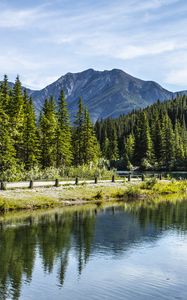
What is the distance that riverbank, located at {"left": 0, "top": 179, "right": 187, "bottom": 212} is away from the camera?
149 feet

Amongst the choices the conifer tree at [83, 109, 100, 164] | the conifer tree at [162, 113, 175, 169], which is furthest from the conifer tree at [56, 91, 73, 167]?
the conifer tree at [162, 113, 175, 169]

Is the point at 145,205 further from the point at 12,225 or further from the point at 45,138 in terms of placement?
the point at 45,138

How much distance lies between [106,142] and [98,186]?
109257 millimetres

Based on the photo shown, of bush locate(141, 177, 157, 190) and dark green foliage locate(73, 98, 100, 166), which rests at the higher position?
dark green foliage locate(73, 98, 100, 166)

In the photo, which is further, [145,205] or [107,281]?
[145,205]

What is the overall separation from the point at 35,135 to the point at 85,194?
22911mm

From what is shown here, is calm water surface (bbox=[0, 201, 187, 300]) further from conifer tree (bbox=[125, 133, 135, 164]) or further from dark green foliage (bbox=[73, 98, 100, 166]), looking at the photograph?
conifer tree (bbox=[125, 133, 135, 164])

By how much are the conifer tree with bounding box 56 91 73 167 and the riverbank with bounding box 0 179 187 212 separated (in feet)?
70.3

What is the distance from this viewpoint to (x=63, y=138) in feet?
278

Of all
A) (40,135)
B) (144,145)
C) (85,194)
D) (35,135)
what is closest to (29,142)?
(35,135)

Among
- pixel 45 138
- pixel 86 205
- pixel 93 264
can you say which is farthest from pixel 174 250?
pixel 45 138

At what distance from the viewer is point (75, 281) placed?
2233 centimetres

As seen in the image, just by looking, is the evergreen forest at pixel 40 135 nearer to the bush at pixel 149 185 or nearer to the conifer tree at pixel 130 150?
the bush at pixel 149 185

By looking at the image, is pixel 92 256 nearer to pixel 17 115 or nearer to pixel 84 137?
pixel 17 115
